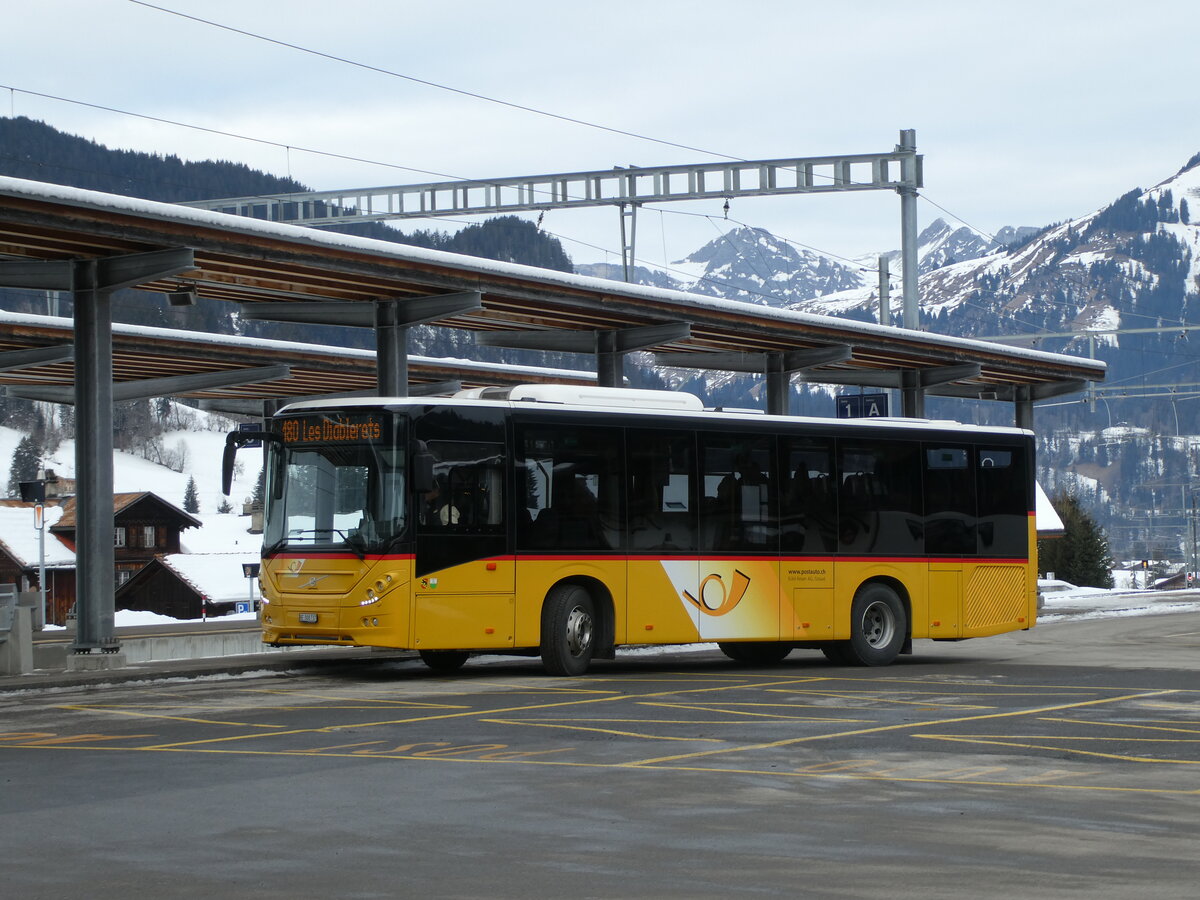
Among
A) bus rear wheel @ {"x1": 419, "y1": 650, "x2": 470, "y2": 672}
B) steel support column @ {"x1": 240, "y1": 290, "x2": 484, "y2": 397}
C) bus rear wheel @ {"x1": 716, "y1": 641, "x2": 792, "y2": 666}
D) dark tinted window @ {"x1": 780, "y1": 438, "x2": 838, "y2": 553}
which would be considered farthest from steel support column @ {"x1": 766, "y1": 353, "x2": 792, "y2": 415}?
bus rear wheel @ {"x1": 419, "y1": 650, "x2": 470, "y2": 672}

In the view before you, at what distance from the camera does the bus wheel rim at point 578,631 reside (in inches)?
764

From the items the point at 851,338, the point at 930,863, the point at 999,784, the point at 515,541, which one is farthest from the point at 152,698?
the point at 851,338

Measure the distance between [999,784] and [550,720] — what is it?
4810mm

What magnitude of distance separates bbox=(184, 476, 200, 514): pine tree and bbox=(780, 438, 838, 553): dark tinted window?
163263 mm

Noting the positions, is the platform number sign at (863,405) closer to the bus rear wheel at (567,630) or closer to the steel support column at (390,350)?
the steel support column at (390,350)

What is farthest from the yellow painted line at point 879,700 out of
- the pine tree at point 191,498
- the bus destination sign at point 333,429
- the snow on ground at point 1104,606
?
the pine tree at point 191,498

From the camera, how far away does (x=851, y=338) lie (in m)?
32.4

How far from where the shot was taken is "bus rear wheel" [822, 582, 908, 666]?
21.9 meters

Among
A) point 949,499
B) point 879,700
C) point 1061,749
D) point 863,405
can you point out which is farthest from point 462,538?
point 863,405

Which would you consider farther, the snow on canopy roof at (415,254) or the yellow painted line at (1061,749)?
the snow on canopy roof at (415,254)

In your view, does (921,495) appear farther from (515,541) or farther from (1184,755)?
(1184,755)

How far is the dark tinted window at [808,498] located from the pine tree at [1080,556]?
245 feet

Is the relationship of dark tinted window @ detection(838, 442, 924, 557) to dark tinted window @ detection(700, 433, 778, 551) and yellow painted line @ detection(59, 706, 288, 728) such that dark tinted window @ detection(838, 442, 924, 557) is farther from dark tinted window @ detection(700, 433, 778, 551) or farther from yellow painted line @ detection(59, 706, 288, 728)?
yellow painted line @ detection(59, 706, 288, 728)

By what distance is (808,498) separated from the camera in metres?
21.5
